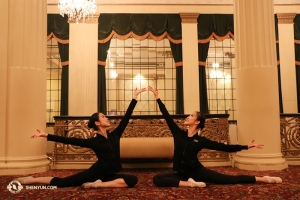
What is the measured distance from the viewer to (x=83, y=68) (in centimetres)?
938

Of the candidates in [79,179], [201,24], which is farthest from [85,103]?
[79,179]

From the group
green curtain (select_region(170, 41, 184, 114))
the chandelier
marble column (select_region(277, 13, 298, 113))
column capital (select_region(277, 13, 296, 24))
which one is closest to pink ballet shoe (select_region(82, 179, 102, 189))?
the chandelier

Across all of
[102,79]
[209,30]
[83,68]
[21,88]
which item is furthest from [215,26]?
[21,88]

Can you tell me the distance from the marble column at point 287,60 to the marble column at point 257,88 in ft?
16.6

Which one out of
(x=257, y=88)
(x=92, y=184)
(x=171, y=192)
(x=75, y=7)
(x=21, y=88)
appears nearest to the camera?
(x=171, y=192)

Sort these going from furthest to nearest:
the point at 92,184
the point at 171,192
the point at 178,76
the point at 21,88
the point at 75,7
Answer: the point at 178,76
the point at 75,7
the point at 21,88
the point at 92,184
the point at 171,192

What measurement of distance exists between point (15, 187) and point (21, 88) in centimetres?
168

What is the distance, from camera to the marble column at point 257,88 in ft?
15.7

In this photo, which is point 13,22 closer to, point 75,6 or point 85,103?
point 75,6

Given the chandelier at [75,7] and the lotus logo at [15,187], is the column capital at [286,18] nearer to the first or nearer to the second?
the chandelier at [75,7]

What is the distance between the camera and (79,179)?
3297 millimetres

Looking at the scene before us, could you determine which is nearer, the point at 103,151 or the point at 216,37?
the point at 103,151

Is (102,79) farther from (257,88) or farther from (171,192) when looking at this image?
(171,192)

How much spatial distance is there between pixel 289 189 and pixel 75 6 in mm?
6558
